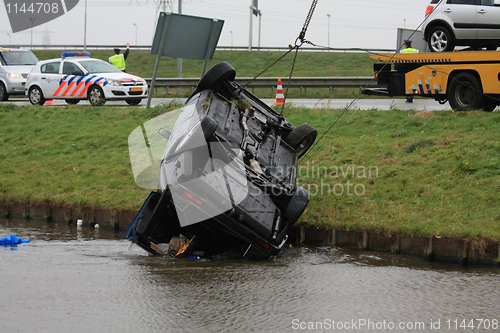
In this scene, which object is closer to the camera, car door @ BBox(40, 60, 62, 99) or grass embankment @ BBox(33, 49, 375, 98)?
car door @ BBox(40, 60, 62, 99)

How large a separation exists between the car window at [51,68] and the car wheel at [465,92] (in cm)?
1207

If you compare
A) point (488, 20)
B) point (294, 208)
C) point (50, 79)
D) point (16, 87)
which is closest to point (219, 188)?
point (294, 208)

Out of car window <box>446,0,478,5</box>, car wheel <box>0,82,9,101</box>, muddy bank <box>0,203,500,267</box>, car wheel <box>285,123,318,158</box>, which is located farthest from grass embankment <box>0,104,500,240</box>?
car wheel <box>0,82,9,101</box>

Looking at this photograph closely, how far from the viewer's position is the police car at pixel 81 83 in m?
17.0

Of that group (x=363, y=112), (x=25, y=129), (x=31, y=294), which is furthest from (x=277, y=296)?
(x=25, y=129)

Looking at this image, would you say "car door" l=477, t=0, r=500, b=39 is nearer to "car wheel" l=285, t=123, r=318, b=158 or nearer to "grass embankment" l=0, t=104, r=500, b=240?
"grass embankment" l=0, t=104, r=500, b=240

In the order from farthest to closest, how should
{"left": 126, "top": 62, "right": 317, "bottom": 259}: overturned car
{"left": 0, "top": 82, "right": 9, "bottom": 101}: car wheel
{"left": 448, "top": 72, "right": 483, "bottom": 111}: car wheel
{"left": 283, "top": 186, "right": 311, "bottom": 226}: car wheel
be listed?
{"left": 0, "top": 82, "right": 9, "bottom": 101}: car wheel, {"left": 448, "top": 72, "right": 483, "bottom": 111}: car wheel, {"left": 283, "top": 186, "right": 311, "bottom": 226}: car wheel, {"left": 126, "top": 62, "right": 317, "bottom": 259}: overturned car

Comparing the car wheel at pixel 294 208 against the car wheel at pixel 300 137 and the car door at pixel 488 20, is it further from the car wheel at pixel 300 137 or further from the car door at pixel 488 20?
the car door at pixel 488 20

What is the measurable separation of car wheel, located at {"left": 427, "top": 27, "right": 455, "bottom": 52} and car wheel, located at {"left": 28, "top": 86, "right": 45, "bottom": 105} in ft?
39.8

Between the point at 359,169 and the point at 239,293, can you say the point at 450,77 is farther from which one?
the point at 239,293

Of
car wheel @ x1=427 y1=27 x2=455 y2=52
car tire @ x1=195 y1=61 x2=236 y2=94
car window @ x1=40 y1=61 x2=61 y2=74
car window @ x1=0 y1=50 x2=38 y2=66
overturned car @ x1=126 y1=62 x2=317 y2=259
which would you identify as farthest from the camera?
car window @ x1=0 y1=50 x2=38 y2=66

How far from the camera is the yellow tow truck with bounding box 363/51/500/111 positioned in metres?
12.1

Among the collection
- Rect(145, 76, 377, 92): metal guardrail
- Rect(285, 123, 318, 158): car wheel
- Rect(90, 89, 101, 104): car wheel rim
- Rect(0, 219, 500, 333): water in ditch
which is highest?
Rect(145, 76, 377, 92): metal guardrail

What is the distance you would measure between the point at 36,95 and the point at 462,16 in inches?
519
